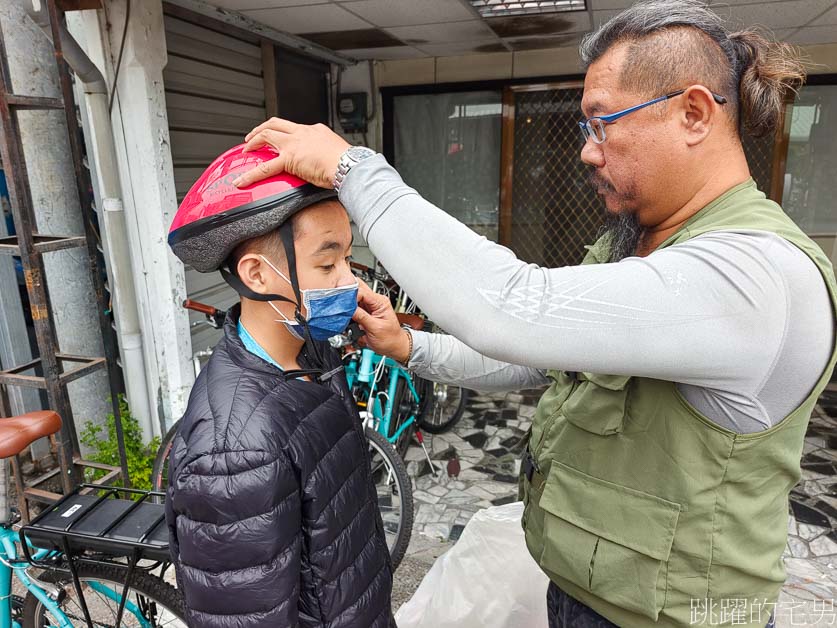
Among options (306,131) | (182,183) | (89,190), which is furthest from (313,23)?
(306,131)

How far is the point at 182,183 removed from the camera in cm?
455

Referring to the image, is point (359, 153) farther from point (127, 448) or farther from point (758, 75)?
point (127, 448)

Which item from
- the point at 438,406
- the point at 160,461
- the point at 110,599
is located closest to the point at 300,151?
the point at 110,599

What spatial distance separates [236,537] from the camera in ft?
3.83

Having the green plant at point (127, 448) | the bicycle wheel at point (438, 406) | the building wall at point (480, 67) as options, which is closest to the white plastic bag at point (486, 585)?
the bicycle wheel at point (438, 406)

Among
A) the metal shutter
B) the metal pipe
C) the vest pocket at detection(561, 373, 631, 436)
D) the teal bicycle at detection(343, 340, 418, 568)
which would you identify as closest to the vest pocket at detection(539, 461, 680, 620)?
the vest pocket at detection(561, 373, 631, 436)

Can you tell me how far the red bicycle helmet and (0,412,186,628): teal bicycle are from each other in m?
1.14

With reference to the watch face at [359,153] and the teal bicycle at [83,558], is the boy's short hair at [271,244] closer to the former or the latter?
the watch face at [359,153]

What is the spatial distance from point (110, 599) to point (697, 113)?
258 cm

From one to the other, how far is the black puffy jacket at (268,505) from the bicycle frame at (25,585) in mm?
1215

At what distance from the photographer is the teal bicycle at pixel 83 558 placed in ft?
6.30

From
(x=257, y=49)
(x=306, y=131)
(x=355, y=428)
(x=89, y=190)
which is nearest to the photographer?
(x=306, y=131)

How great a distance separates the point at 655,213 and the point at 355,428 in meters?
0.93

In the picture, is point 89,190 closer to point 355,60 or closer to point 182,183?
point 182,183
